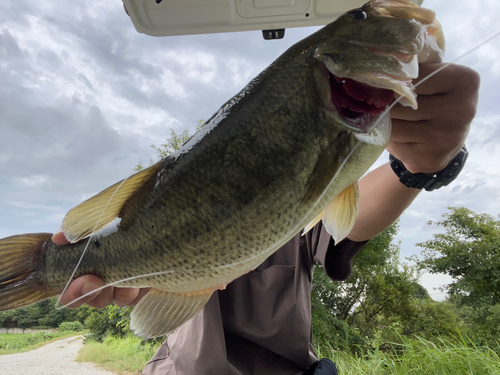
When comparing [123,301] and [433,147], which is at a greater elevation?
[433,147]

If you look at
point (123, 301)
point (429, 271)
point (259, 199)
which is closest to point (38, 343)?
point (123, 301)

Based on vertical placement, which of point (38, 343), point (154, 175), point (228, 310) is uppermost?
point (154, 175)

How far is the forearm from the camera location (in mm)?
1349

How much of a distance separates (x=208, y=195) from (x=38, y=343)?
17026 mm

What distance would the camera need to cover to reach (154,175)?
1.02 m

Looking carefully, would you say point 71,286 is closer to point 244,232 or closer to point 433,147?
point 244,232

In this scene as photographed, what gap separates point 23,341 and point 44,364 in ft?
11.4

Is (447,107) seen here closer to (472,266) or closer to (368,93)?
(368,93)

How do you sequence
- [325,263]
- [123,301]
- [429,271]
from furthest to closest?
[429,271] < [325,263] < [123,301]

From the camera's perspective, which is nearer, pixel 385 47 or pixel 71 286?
pixel 385 47

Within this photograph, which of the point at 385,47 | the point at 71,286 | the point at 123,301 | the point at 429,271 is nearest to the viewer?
the point at 385,47

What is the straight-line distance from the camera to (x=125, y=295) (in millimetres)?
1334

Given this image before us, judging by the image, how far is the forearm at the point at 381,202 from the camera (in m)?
1.35

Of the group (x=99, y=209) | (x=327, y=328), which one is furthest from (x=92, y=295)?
(x=327, y=328)
